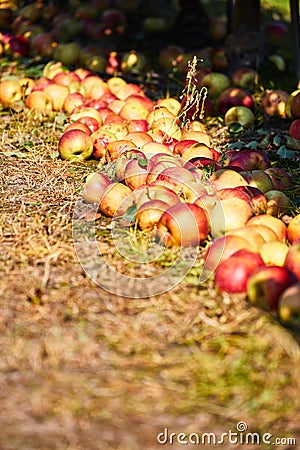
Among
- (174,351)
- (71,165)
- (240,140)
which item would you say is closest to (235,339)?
(174,351)

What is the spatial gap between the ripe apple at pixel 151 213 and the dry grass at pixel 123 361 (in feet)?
0.90

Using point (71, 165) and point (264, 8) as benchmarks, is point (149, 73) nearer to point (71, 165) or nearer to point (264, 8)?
point (71, 165)

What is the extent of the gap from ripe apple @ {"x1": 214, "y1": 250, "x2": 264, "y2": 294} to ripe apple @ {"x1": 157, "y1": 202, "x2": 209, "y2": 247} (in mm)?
291

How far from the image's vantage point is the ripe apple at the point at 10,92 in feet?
20.0

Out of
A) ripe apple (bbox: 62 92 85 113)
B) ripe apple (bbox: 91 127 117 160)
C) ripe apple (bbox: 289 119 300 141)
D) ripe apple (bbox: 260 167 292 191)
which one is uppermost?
ripe apple (bbox: 260 167 292 191)

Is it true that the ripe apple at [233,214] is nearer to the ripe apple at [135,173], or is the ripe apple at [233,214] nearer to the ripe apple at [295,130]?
the ripe apple at [135,173]

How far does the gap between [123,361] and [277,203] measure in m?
1.53

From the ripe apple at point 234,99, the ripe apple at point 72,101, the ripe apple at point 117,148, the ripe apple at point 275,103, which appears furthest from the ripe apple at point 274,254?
the ripe apple at point 72,101

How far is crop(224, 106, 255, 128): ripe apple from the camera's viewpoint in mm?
5617

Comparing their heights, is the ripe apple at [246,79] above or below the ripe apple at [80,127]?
below

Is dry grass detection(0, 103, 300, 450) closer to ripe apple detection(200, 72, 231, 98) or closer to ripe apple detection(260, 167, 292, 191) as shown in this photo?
ripe apple detection(260, 167, 292, 191)

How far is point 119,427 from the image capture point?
2613 mm

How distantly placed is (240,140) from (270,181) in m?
1.23

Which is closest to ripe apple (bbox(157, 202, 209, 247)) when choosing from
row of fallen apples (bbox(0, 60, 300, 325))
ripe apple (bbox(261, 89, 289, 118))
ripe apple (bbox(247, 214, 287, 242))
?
row of fallen apples (bbox(0, 60, 300, 325))
